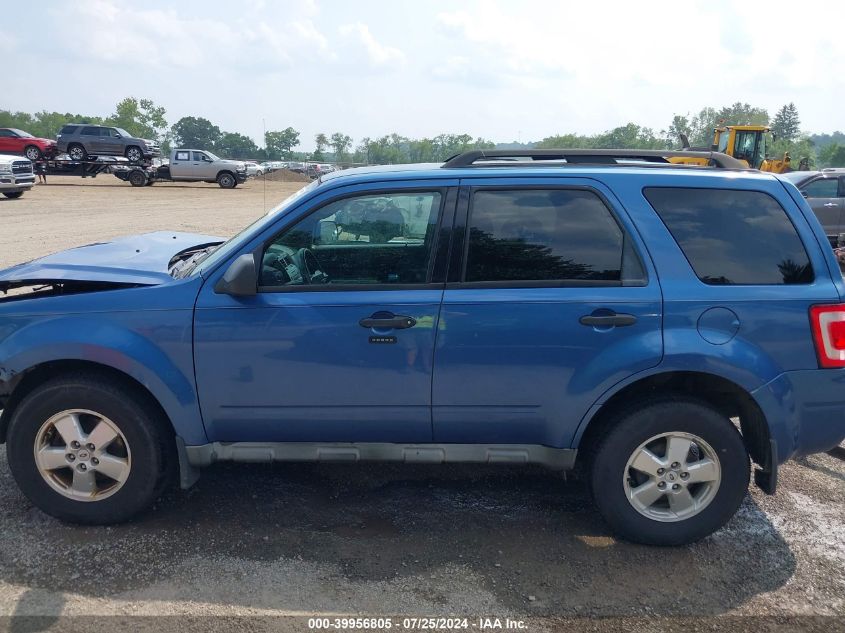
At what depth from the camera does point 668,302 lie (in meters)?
3.51

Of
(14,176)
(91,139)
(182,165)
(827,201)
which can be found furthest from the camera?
(91,139)

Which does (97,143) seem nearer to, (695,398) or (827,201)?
(827,201)

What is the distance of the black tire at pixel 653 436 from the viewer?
358cm

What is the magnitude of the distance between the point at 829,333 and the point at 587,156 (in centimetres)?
153

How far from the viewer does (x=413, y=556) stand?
3.60 meters

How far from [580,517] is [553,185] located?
181 cm

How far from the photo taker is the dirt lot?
3.21 meters

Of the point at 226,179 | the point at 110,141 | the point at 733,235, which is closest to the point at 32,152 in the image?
the point at 110,141

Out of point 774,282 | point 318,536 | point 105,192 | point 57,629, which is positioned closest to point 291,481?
point 318,536

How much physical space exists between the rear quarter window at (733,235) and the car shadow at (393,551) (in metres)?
1.41

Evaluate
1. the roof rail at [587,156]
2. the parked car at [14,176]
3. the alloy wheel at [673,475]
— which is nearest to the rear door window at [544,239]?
the roof rail at [587,156]

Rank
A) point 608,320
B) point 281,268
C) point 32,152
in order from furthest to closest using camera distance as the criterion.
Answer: point 32,152 → point 281,268 → point 608,320

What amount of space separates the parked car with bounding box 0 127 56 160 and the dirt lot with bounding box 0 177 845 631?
3571 cm

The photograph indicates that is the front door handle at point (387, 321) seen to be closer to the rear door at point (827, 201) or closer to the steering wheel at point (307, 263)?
the steering wheel at point (307, 263)
